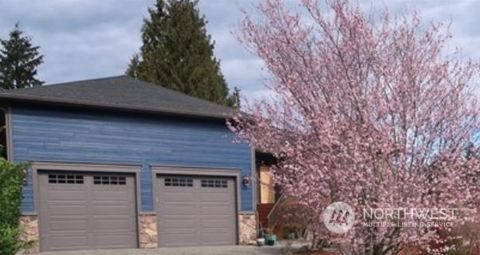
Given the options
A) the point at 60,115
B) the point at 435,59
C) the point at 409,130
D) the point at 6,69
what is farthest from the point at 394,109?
the point at 6,69

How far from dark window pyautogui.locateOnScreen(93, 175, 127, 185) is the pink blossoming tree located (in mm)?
7735

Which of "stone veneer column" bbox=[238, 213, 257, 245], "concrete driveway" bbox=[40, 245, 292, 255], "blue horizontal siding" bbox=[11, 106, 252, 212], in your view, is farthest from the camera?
"stone veneer column" bbox=[238, 213, 257, 245]

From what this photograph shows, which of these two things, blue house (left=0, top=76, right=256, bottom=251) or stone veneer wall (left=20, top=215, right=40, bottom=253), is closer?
stone veneer wall (left=20, top=215, right=40, bottom=253)

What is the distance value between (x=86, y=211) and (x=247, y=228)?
444cm

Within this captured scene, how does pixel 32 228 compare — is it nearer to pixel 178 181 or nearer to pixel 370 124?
pixel 178 181

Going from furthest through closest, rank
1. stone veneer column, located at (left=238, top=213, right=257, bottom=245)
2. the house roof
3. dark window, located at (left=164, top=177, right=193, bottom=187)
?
stone veneer column, located at (left=238, top=213, right=257, bottom=245), dark window, located at (left=164, top=177, right=193, bottom=187), the house roof

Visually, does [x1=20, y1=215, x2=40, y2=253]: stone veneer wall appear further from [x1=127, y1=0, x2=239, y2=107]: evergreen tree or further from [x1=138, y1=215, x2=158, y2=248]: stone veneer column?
[x1=127, y1=0, x2=239, y2=107]: evergreen tree

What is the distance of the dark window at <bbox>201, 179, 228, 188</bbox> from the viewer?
1603 cm

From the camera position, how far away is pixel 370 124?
6973mm

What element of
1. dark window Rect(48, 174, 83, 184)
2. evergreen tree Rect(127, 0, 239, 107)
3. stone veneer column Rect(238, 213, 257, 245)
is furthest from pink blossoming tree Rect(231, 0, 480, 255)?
evergreen tree Rect(127, 0, 239, 107)
